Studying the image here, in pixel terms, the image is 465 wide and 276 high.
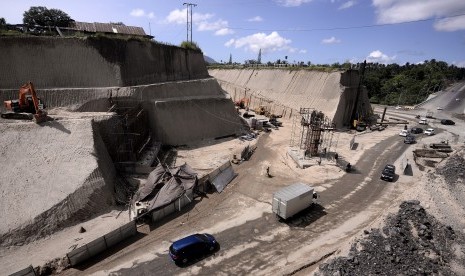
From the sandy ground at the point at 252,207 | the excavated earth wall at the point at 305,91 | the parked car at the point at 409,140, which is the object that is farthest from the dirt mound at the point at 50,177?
the parked car at the point at 409,140

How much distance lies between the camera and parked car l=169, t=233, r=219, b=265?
1583 cm

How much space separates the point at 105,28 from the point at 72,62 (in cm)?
1388

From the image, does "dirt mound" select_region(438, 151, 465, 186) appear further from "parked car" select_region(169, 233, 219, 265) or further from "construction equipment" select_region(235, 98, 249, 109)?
"construction equipment" select_region(235, 98, 249, 109)

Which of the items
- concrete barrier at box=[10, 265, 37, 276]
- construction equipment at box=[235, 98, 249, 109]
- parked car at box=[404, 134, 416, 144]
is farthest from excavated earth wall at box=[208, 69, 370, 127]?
concrete barrier at box=[10, 265, 37, 276]

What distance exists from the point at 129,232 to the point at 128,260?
7.31ft

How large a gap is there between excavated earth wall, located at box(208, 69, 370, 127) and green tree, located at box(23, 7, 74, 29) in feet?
122

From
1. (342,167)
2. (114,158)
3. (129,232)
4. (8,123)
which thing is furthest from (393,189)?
(8,123)

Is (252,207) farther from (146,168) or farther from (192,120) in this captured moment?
(192,120)

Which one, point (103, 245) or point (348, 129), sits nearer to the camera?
point (103, 245)

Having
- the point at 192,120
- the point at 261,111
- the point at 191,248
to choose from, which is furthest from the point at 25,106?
the point at 261,111

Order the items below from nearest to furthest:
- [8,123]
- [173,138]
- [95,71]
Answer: [8,123]
[95,71]
[173,138]

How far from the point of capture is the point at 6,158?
20.6 meters

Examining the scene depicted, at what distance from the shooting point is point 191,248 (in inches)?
636

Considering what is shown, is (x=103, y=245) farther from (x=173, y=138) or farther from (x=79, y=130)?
(x=173, y=138)
